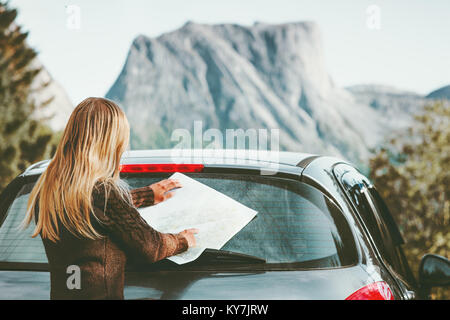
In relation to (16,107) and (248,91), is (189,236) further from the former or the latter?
(248,91)

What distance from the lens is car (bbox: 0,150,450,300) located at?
5.88ft

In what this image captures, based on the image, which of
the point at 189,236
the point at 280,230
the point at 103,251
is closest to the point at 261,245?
the point at 280,230

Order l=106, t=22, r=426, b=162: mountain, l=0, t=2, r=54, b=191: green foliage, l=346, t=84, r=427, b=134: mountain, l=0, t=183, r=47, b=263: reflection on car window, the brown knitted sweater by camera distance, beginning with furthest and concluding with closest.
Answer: l=346, t=84, r=427, b=134: mountain → l=106, t=22, r=426, b=162: mountain → l=0, t=2, r=54, b=191: green foliage → l=0, t=183, r=47, b=263: reflection on car window → the brown knitted sweater

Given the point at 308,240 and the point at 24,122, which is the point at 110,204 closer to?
the point at 308,240

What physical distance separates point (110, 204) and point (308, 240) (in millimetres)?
739

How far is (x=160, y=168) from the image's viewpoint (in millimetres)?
2266

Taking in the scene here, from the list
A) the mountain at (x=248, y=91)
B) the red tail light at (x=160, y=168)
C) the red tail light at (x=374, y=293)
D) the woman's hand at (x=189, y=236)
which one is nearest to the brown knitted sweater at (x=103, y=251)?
the woman's hand at (x=189, y=236)

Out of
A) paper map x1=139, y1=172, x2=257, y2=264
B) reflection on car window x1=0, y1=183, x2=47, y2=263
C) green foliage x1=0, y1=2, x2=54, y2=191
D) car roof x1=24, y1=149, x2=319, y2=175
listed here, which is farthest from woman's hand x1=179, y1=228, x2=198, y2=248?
green foliage x1=0, y1=2, x2=54, y2=191

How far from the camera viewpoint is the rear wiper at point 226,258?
193 cm

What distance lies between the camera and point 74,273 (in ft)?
5.78

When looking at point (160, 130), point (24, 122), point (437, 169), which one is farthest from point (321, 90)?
point (437, 169)

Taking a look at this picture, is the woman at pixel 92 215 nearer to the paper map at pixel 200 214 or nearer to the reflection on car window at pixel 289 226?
the paper map at pixel 200 214

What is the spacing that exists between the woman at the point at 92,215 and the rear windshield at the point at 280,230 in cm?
32

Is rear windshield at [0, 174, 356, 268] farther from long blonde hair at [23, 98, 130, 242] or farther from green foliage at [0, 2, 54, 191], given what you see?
green foliage at [0, 2, 54, 191]
